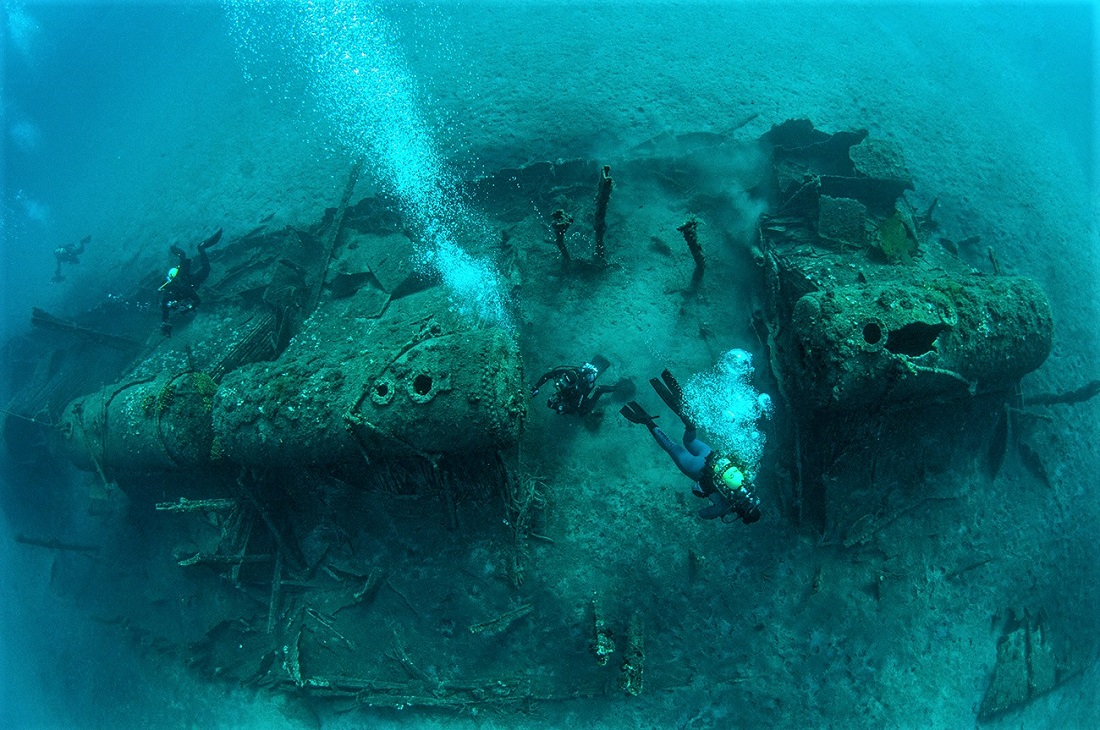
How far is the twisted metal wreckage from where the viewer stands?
4.53m

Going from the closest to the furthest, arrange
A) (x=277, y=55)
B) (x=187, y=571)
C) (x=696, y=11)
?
(x=187, y=571) < (x=696, y=11) < (x=277, y=55)

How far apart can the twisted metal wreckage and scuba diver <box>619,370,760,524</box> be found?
1.09 meters

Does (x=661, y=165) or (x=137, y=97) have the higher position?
(x=661, y=165)

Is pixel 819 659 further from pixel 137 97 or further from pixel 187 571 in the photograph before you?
pixel 137 97

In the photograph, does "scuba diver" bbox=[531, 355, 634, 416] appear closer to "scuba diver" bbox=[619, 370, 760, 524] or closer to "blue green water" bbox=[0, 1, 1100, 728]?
"blue green water" bbox=[0, 1, 1100, 728]

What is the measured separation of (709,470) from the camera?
4754 millimetres

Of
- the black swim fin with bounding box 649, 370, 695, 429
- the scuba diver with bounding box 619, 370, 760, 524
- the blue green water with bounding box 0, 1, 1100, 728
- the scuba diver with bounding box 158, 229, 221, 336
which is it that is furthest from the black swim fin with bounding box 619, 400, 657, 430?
the scuba diver with bounding box 158, 229, 221, 336

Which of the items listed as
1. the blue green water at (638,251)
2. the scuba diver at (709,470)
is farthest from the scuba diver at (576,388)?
the scuba diver at (709,470)

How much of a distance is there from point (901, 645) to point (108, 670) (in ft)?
40.3

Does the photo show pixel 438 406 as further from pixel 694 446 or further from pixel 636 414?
pixel 694 446

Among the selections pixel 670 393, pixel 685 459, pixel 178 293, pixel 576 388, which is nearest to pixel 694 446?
pixel 685 459

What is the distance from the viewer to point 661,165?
8789mm

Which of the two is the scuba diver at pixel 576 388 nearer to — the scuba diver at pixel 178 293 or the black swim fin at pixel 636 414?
the black swim fin at pixel 636 414

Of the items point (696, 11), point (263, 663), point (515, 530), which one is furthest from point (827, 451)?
point (696, 11)
